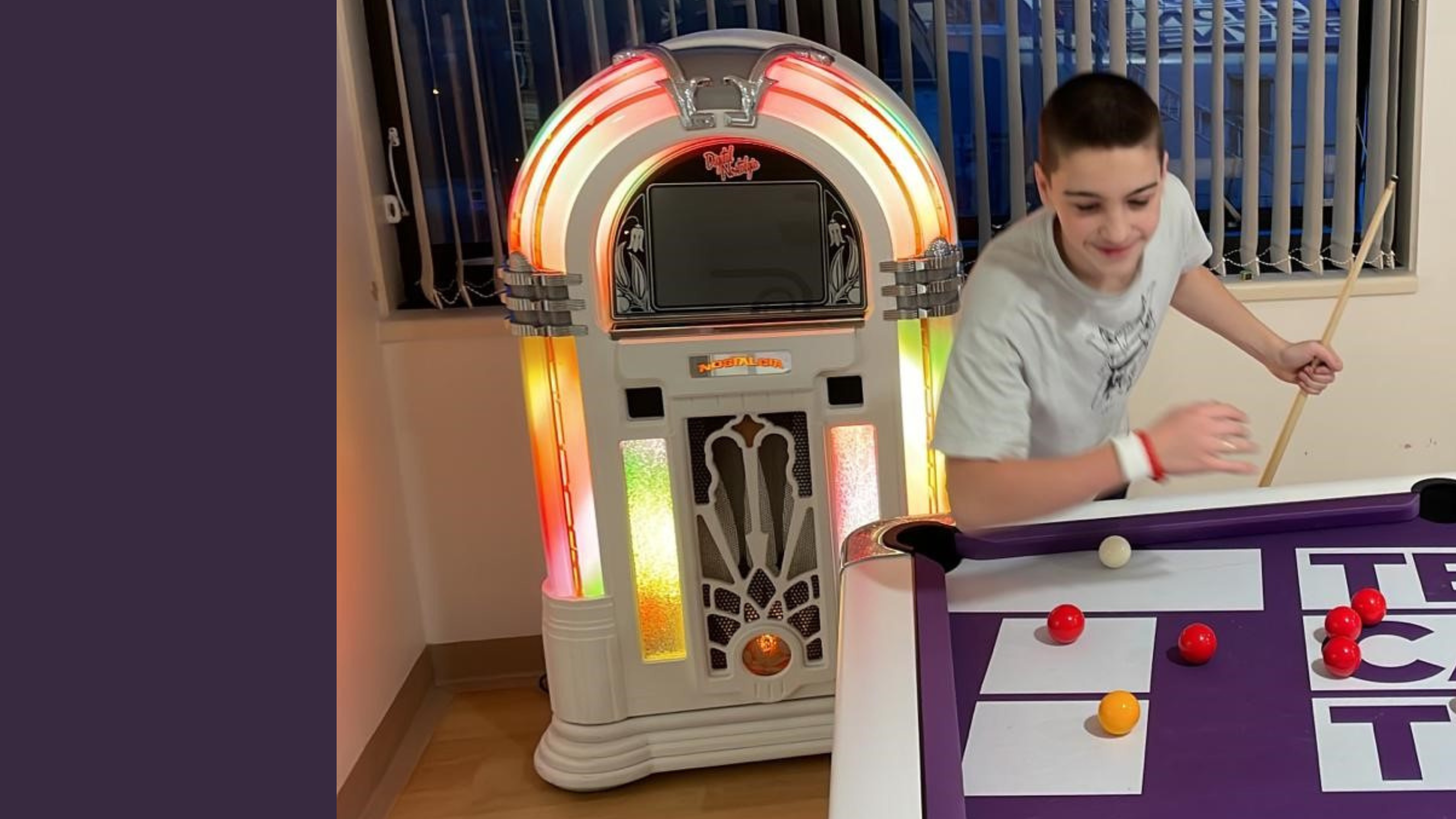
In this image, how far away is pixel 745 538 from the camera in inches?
84.7

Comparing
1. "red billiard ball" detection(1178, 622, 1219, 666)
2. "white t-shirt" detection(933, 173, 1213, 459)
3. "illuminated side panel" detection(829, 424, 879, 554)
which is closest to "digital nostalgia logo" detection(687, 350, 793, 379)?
"illuminated side panel" detection(829, 424, 879, 554)

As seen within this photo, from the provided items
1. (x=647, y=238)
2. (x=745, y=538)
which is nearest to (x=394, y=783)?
(x=745, y=538)

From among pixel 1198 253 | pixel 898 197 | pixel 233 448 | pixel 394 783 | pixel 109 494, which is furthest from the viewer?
pixel 394 783

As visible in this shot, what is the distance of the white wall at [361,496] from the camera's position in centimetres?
224

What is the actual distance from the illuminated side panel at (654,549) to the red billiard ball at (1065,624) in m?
0.98

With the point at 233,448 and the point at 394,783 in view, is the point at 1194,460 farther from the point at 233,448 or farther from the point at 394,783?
the point at 394,783

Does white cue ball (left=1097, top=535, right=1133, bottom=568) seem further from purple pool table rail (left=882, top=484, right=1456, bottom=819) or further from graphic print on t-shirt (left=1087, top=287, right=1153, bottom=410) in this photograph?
graphic print on t-shirt (left=1087, top=287, right=1153, bottom=410)

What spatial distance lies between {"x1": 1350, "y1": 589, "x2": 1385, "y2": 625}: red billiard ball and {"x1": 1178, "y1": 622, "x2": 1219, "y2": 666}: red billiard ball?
0.57 ft

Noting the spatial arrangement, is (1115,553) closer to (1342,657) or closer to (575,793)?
(1342,657)

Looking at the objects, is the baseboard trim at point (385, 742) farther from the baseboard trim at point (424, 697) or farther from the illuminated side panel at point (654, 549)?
the illuminated side panel at point (654, 549)

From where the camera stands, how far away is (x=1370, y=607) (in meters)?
1.21

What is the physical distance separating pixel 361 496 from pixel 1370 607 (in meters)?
1.83

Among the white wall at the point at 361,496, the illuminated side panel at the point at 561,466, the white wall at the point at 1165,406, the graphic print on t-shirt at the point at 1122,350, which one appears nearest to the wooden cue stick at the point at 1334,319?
the graphic print on t-shirt at the point at 1122,350

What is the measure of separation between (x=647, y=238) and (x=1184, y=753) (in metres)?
1.26
